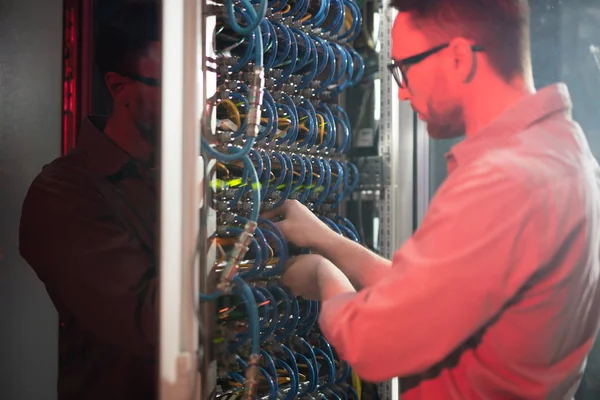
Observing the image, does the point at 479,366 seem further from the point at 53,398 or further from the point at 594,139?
the point at 53,398

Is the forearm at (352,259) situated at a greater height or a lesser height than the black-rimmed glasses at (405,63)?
lesser

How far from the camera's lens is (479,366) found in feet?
6.51

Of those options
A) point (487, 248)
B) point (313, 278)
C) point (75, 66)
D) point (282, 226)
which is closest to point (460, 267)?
point (487, 248)

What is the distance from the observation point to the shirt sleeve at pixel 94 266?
202cm

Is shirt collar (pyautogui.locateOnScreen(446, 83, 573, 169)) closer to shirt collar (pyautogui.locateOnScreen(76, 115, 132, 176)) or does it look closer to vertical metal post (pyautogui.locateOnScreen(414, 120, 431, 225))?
vertical metal post (pyautogui.locateOnScreen(414, 120, 431, 225))

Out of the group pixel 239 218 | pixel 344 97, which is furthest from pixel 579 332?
pixel 344 97

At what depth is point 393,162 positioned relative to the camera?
105 inches

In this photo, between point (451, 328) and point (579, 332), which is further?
point (579, 332)

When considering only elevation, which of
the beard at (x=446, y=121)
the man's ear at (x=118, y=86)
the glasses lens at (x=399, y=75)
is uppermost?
the glasses lens at (x=399, y=75)

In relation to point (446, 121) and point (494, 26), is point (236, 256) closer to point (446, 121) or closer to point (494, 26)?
point (446, 121)

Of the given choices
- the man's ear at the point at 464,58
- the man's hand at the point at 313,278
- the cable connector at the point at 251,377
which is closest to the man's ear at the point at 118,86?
the man's hand at the point at 313,278

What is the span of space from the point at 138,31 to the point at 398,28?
34.2 inches

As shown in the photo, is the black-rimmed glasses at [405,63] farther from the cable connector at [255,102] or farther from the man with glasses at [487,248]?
the cable connector at [255,102]

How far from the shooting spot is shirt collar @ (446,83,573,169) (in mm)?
2016
